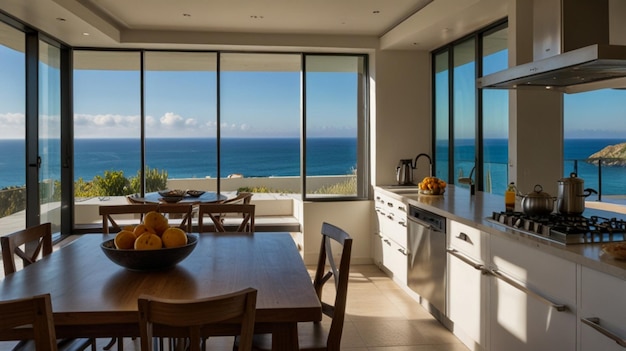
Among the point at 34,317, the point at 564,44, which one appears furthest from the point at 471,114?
the point at 34,317

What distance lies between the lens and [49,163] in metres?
5.75

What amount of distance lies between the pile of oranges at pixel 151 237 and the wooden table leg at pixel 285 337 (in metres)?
0.73

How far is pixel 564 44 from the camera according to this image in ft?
10.6

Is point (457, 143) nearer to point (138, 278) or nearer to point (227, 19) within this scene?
point (227, 19)

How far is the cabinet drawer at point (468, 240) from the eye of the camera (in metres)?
3.28

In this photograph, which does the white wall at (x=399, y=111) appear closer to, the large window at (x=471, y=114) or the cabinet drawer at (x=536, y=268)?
the large window at (x=471, y=114)

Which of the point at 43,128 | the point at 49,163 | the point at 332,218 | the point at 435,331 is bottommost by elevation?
the point at 435,331

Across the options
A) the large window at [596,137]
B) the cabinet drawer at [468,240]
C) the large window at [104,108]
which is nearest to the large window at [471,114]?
the large window at [596,137]

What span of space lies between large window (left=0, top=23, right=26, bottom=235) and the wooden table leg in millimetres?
3684

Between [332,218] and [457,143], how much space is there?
164 centimetres

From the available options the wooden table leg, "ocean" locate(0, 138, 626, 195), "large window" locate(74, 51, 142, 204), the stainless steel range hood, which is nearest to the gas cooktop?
the stainless steel range hood

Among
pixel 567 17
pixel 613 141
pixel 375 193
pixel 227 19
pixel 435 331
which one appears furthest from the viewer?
pixel 375 193

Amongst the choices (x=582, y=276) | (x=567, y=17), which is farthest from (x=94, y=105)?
(x=582, y=276)

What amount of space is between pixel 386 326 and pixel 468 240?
3.63 ft
